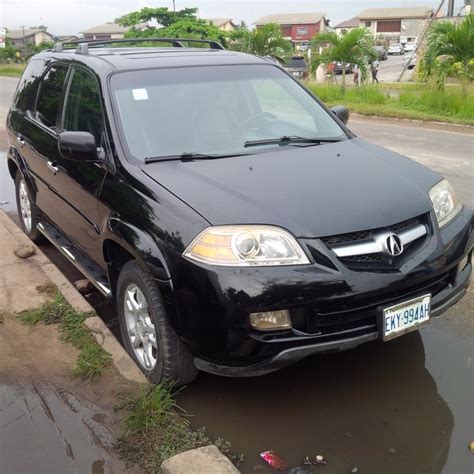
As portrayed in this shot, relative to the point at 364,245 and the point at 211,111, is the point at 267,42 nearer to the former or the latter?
the point at 211,111

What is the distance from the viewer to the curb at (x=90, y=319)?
3537 millimetres

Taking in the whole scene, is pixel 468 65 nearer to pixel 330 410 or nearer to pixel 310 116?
pixel 310 116

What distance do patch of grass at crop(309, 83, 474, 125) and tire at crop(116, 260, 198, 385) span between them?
11.7m

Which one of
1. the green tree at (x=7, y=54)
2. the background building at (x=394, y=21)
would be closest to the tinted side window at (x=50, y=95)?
the green tree at (x=7, y=54)

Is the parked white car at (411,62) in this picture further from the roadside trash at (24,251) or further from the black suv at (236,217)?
the black suv at (236,217)

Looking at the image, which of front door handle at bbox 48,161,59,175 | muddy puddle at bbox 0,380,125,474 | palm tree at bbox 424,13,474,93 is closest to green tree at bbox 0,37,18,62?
palm tree at bbox 424,13,474,93

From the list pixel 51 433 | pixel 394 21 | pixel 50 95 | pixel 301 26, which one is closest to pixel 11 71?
pixel 50 95

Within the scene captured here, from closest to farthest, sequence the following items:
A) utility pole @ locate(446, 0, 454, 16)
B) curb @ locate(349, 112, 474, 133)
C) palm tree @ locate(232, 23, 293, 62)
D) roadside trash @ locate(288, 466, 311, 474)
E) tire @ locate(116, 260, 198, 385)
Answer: roadside trash @ locate(288, 466, 311, 474) → tire @ locate(116, 260, 198, 385) → curb @ locate(349, 112, 474, 133) → palm tree @ locate(232, 23, 293, 62) → utility pole @ locate(446, 0, 454, 16)

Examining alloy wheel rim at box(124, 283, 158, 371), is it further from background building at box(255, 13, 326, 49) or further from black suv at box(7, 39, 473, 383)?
background building at box(255, 13, 326, 49)

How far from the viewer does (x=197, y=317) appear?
2.89m

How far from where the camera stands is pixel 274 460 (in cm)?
285

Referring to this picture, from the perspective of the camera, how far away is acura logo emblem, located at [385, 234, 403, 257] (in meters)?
2.96

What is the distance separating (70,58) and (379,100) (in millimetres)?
13910

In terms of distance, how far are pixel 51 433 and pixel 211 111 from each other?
2217 mm
